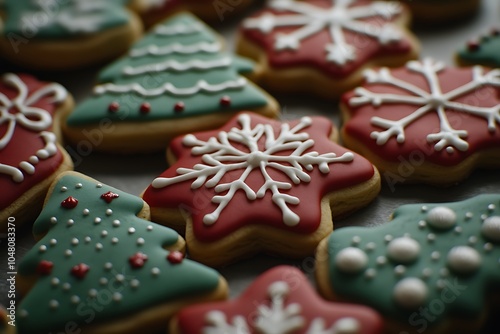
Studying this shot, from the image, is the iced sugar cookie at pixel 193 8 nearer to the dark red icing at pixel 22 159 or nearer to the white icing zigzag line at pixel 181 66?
the white icing zigzag line at pixel 181 66

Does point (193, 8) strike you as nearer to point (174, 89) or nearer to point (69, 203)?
point (174, 89)

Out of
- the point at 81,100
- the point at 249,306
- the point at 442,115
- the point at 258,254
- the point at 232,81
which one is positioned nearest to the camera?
the point at 249,306

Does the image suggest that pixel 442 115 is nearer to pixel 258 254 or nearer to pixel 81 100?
pixel 258 254

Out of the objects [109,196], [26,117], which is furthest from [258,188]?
[26,117]

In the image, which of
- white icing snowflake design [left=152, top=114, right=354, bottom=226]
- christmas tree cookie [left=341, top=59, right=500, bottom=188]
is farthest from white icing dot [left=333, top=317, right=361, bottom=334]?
christmas tree cookie [left=341, top=59, right=500, bottom=188]

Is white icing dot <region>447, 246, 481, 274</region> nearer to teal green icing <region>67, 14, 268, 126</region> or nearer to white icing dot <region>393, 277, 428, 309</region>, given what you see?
white icing dot <region>393, 277, 428, 309</region>

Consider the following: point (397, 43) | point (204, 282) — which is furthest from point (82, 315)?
point (397, 43)
